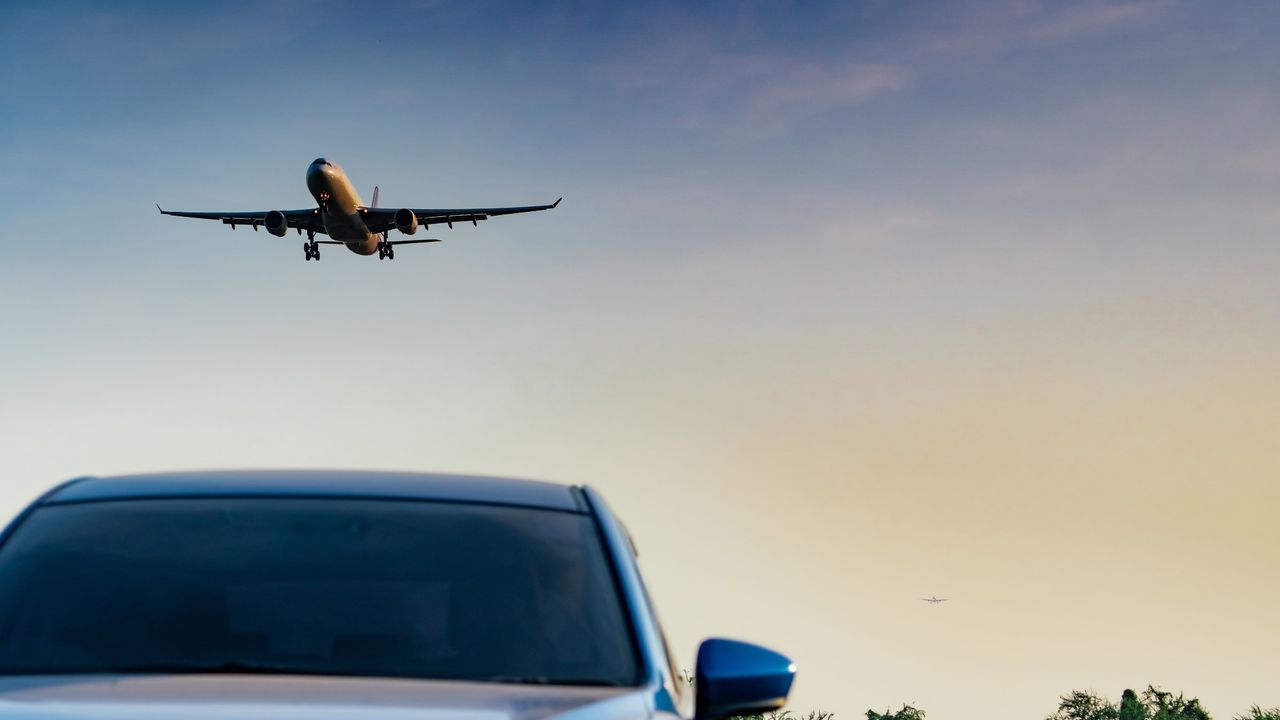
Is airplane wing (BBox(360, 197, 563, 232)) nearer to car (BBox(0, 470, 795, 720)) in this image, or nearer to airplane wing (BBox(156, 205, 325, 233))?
airplane wing (BBox(156, 205, 325, 233))

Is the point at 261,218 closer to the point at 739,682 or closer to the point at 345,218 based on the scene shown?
the point at 345,218

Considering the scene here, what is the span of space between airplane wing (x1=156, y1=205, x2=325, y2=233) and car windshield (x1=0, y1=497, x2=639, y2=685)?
54732mm

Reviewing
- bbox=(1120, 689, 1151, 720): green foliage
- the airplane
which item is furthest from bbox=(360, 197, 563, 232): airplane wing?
bbox=(1120, 689, 1151, 720): green foliage

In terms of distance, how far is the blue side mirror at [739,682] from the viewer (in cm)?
346

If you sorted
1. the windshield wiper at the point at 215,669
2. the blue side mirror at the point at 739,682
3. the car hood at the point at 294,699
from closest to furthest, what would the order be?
the car hood at the point at 294,699 < the windshield wiper at the point at 215,669 < the blue side mirror at the point at 739,682

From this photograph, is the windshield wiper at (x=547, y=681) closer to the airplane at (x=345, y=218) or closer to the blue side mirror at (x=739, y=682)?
the blue side mirror at (x=739, y=682)

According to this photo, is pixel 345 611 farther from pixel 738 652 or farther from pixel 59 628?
pixel 738 652

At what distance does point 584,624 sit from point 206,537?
3.02ft

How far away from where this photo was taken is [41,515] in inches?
154

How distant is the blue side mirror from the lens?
11.4 feet

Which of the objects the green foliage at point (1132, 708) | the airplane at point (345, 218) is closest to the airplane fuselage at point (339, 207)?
the airplane at point (345, 218)

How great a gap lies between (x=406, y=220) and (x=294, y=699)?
179 ft

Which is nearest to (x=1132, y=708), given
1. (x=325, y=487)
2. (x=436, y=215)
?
(x=436, y=215)

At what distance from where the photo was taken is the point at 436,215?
59438 mm
